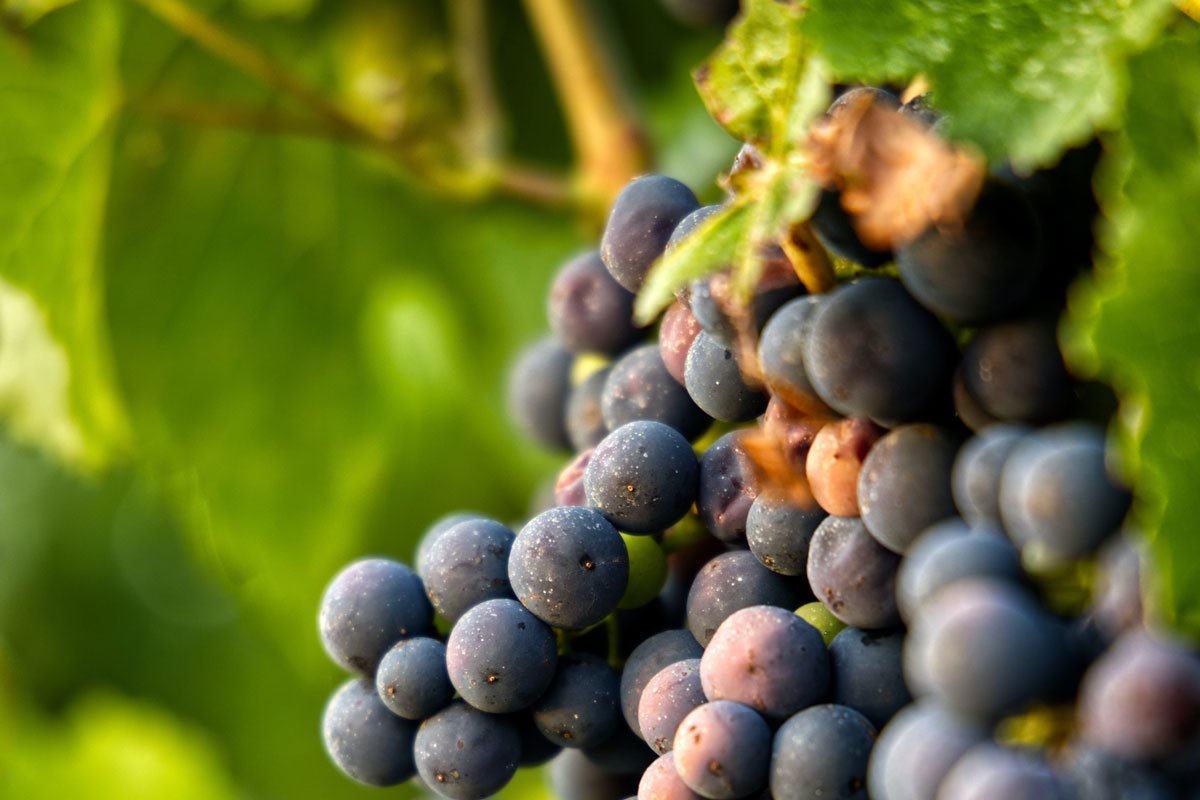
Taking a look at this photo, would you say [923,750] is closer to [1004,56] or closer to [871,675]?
[871,675]

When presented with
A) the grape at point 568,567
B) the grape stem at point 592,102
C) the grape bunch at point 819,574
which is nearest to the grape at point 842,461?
the grape bunch at point 819,574

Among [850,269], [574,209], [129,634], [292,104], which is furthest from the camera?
[129,634]

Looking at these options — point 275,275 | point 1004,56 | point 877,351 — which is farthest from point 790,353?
point 275,275

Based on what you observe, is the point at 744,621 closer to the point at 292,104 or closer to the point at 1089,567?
the point at 1089,567

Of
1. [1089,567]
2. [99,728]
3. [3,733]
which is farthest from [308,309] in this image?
[1089,567]

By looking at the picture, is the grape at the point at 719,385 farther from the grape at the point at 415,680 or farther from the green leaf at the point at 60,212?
the green leaf at the point at 60,212

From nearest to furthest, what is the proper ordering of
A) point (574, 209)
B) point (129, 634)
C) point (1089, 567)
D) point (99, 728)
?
point (1089, 567) → point (574, 209) → point (99, 728) → point (129, 634)

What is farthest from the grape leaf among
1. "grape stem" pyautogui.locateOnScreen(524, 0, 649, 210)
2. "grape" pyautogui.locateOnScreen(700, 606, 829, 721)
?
"grape stem" pyautogui.locateOnScreen(524, 0, 649, 210)
